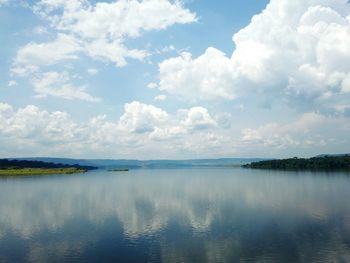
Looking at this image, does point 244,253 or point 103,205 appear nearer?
point 244,253

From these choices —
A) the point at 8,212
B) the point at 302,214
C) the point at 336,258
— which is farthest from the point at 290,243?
the point at 8,212

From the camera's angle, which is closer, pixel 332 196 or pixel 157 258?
pixel 157 258

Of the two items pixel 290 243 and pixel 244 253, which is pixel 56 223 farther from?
pixel 290 243

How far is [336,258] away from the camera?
3669cm

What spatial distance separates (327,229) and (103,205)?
46.9m

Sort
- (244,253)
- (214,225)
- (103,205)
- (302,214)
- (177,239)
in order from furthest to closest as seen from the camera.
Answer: (103,205), (302,214), (214,225), (177,239), (244,253)

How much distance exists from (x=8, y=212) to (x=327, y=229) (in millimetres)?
58324

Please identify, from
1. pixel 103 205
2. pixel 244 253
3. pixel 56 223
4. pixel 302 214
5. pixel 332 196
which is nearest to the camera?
pixel 244 253

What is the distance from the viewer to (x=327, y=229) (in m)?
50.1

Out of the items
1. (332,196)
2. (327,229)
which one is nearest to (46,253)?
(327,229)

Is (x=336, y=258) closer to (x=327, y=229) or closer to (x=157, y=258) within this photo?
(x=327, y=229)

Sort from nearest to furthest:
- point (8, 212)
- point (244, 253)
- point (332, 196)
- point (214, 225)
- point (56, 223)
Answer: point (244, 253)
point (214, 225)
point (56, 223)
point (8, 212)
point (332, 196)

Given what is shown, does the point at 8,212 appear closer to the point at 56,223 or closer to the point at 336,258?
the point at 56,223

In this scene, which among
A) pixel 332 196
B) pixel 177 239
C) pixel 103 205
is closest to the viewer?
pixel 177 239
